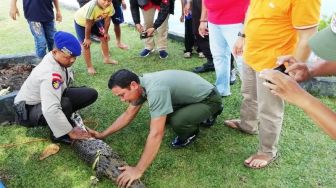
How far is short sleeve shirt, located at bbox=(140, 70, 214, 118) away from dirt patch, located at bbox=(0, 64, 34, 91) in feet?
6.62

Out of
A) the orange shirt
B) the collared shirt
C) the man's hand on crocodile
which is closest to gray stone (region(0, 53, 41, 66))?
the collared shirt

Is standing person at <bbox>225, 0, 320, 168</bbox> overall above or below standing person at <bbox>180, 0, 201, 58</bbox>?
above

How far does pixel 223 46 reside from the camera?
4133 mm

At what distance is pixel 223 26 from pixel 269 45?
1133 millimetres

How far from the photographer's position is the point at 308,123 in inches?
155

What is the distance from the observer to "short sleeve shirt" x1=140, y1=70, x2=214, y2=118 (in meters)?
2.92

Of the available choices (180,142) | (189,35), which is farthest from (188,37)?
(180,142)

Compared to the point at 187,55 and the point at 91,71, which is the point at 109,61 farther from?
the point at 187,55

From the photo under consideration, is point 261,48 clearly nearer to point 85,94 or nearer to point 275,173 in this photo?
point 275,173

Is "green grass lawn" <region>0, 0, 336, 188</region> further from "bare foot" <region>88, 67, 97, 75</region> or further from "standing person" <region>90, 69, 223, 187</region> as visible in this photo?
"bare foot" <region>88, 67, 97, 75</region>

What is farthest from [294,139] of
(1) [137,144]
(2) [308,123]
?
(1) [137,144]

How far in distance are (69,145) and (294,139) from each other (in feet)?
7.48

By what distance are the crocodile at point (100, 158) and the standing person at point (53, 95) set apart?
0.12 m

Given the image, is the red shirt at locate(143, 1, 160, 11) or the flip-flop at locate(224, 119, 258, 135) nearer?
the flip-flop at locate(224, 119, 258, 135)
